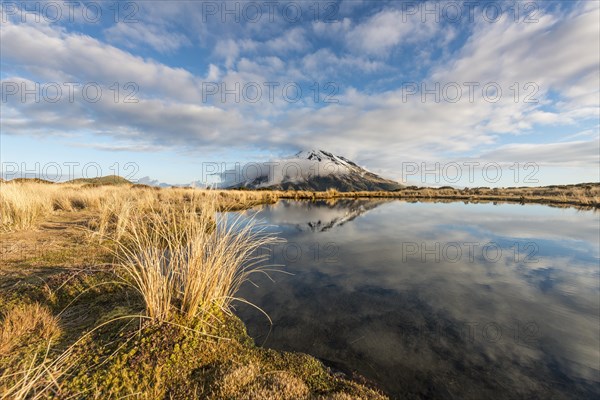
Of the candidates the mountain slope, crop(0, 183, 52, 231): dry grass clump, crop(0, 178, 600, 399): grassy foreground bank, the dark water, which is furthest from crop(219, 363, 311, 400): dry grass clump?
the mountain slope

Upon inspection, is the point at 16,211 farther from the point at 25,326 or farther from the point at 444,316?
the point at 444,316

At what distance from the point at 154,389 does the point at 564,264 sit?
9833 millimetres

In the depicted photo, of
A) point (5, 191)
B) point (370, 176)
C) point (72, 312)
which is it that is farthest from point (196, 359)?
point (370, 176)

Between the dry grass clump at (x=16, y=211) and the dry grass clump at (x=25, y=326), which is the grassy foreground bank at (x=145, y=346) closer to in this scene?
the dry grass clump at (x=25, y=326)

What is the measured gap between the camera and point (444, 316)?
4.46 metres

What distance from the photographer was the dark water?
314 centimetres

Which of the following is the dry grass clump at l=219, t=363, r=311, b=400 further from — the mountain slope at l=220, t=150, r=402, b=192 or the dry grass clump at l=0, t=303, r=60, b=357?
the mountain slope at l=220, t=150, r=402, b=192

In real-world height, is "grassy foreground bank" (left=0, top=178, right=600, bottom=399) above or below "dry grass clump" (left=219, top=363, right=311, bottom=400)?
above

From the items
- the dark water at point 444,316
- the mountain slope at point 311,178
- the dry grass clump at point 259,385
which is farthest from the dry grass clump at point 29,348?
the mountain slope at point 311,178

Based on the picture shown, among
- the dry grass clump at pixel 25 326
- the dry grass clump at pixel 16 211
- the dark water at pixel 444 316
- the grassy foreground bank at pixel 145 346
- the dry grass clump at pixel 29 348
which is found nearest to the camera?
the dry grass clump at pixel 29 348

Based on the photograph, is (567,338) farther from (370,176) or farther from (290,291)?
(370,176)

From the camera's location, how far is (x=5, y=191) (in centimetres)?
1035

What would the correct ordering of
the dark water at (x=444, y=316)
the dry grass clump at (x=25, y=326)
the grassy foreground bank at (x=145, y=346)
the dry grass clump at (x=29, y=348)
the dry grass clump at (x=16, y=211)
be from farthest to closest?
the dry grass clump at (x=16, y=211)
the dark water at (x=444, y=316)
the dry grass clump at (x=25, y=326)
the grassy foreground bank at (x=145, y=346)
the dry grass clump at (x=29, y=348)

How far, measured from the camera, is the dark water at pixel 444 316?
314 cm
